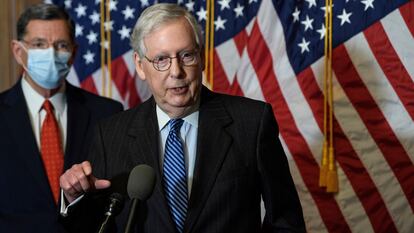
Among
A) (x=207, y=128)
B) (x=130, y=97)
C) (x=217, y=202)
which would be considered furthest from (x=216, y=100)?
(x=130, y=97)

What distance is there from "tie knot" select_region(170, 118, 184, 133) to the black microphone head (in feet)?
1.25

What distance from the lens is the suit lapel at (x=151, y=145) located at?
1.69m

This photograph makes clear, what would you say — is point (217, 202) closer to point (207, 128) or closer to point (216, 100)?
point (207, 128)

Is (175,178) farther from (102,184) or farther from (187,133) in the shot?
(102,184)

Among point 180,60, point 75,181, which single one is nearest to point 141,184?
point 75,181

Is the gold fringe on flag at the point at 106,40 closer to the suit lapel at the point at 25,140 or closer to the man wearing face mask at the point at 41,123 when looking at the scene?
the man wearing face mask at the point at 41,123

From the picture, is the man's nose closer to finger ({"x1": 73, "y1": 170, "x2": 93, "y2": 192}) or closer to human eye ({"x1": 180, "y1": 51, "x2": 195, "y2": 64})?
human eye ({"x1": 180, "y1": 51, "x2": 195, "y2": 64})

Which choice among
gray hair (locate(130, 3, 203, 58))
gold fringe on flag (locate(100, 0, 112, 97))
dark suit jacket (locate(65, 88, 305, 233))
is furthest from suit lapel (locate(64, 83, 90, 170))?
gray hair (locate(130, 3, 203, 58))

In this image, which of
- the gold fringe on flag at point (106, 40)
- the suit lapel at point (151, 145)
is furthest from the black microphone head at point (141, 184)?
the gold fringe on flag at point (106, 40)

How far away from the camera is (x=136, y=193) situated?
137cm

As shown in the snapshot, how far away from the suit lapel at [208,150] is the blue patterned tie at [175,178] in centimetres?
4

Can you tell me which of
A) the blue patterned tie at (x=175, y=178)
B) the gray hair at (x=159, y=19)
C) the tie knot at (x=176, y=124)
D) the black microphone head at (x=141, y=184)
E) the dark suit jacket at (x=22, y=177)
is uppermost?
the gray hair at (x=159, y=19)

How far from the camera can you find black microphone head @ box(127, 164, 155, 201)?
1.37 m

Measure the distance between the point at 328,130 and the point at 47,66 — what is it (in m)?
1.34
